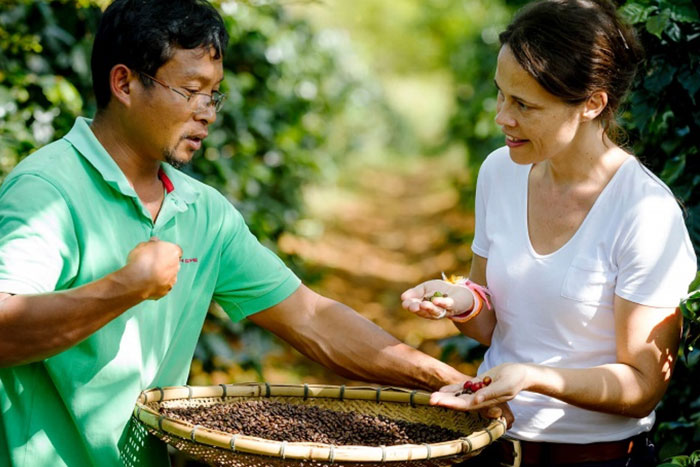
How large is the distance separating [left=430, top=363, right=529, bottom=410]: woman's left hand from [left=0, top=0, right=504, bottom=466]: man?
0.30 meters

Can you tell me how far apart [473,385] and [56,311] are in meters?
0.96

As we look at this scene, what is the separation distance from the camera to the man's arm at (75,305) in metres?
1.93

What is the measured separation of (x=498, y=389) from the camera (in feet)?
6.93

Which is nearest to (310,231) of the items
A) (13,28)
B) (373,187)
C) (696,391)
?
(13,28)

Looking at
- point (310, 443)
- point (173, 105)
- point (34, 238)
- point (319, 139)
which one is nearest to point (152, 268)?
point (34, 238)

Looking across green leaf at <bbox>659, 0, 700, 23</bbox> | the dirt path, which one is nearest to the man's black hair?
green leaf at <bbox>659, 0, 700, 23</bbox>

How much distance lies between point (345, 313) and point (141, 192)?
662 mm

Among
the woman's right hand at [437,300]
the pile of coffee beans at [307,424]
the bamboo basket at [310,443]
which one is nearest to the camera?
the bamboo basket at [310,443]

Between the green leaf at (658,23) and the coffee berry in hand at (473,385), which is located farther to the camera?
the green leaf at (658,23)

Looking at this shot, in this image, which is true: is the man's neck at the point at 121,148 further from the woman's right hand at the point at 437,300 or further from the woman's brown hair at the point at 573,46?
the woman's brown hair at the point at 573,46

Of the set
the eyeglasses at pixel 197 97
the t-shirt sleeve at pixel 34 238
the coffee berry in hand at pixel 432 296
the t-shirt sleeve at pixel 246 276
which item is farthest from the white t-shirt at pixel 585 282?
the t-shirt sleeve at pixel 34 238

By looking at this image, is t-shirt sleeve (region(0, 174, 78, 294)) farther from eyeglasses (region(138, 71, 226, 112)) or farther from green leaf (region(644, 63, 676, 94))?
green leaf (region(644, 63, 676, 94))

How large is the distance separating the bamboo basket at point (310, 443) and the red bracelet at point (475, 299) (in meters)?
0.23

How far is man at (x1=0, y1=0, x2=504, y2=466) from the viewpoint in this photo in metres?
1.98
